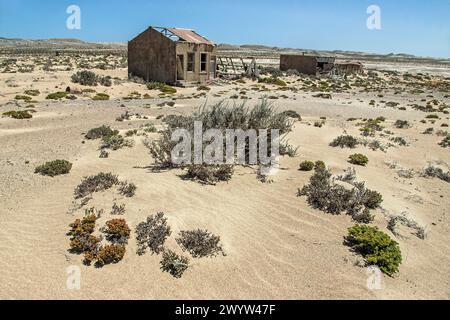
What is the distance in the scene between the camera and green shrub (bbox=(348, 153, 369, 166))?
1091 cm

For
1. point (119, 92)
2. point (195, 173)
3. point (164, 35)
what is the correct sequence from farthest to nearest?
1. point (164, 35)
2. point (119, 92)
3. point (195, 173)

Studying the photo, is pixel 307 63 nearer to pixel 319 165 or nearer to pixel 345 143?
pixel 345 143

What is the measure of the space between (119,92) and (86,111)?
28.7 ft

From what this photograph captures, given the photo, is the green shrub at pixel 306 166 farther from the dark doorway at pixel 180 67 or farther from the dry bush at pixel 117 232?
the dark doorway at pixel 180 67

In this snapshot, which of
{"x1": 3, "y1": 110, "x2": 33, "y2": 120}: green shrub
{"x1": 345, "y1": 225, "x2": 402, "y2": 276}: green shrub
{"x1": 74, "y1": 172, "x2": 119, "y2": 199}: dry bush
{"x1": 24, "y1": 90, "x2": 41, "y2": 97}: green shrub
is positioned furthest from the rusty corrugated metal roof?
{"x1": 345, "y1": 225, "x2": 402, "y2": 276}: green shrub

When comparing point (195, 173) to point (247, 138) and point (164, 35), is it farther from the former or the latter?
point (164, 35)

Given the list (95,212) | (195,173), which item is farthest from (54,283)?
(195,173)

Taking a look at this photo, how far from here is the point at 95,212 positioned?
7062 mm

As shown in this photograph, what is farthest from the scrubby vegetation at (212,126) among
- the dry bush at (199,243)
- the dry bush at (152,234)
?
the dry bush at (199,243)

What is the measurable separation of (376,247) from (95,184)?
18.4ft

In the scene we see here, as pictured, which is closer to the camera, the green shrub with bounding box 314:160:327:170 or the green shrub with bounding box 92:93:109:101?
the green shrub with bounding box 314:160:327:170

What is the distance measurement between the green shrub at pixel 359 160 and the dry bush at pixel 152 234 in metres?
6.44

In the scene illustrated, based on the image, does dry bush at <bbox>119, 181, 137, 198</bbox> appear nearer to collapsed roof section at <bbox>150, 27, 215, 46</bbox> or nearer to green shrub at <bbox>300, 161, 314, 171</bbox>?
green shrub at <bbox>300, 161, 314, 171</bbox>

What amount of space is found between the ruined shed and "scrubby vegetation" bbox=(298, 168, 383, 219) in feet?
143
